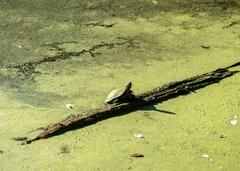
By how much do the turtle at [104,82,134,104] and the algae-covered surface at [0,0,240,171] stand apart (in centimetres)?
7

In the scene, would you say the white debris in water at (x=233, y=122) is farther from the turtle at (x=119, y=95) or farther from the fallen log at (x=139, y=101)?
the turtle at (x=119, y=95)

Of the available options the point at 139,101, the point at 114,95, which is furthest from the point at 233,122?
the point at 114,95

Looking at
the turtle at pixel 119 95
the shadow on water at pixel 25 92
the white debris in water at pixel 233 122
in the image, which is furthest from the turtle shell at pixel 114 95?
the white debris in water at pixel 233 122

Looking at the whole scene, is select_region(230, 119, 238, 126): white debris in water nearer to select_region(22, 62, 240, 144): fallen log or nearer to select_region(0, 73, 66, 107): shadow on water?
select_region(22, 62, 240, 144): fallen log

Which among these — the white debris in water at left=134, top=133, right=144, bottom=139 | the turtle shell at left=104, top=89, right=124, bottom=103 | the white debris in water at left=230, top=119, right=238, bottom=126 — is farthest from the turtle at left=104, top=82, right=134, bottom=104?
the white debris in water at left=230, top=119, right=238, bottom=126

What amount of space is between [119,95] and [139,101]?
0.10 m

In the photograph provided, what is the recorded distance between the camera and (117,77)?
265 centimetres

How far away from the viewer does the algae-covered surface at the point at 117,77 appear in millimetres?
2072

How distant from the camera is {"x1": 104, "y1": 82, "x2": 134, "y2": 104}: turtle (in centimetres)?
236

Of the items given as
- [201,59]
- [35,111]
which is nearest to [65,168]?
[35,111]

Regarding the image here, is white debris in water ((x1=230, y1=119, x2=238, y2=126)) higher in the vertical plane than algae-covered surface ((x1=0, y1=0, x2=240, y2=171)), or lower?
lower

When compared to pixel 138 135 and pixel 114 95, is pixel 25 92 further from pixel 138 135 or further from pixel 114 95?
pixel 138 135

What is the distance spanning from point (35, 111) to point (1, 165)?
40cm

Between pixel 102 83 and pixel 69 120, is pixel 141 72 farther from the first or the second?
pixel 69 120
